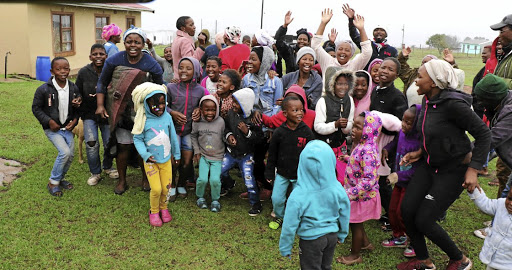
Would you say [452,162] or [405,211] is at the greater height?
[452,162]

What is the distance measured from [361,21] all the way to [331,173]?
11.5 feet

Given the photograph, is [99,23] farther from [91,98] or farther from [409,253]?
[409,253]

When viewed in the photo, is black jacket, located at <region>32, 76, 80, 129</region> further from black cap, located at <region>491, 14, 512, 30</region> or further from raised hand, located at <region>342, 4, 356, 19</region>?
black cap, located at <region>491, 14, 512, 30</region>

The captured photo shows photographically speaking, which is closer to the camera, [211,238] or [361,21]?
[211,238]

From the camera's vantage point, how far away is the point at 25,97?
11.2 m

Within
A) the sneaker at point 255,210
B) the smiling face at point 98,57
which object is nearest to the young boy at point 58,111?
the smiling face at point 98,57

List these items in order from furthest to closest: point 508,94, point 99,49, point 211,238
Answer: point 99,49 → point 211,238 → point 508,94

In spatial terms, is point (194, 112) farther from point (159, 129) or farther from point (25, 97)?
point (25, 97)

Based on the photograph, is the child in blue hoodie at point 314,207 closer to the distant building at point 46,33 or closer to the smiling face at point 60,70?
the smiling face at point 60,70

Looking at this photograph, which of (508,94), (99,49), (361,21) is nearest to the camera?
(508,94)

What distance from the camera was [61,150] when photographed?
529 centimetres

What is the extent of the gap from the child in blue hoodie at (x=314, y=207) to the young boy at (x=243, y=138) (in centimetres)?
188

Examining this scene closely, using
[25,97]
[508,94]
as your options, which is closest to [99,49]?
[508,94]

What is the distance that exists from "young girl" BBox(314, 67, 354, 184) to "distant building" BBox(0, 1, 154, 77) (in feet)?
36.1
